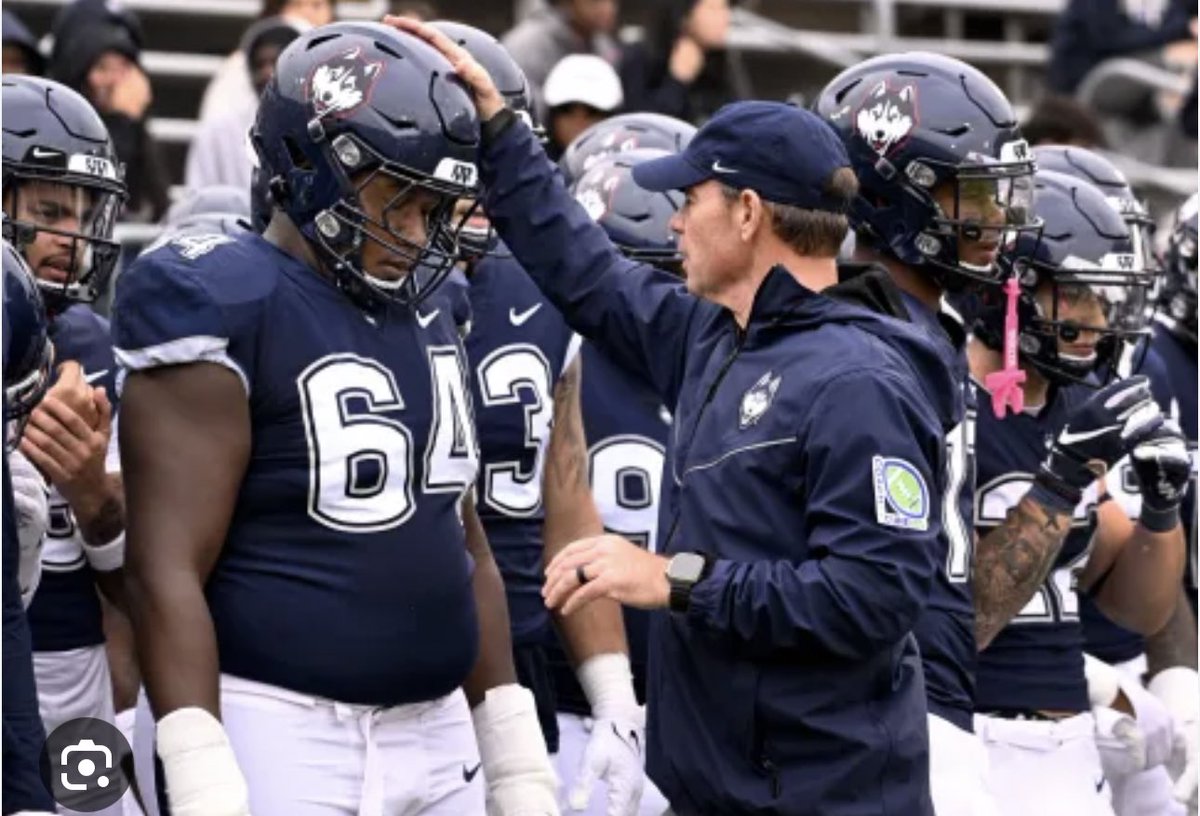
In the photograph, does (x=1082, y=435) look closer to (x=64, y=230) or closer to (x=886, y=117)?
(x=886, y=117)

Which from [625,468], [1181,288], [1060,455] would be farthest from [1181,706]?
[625,468]

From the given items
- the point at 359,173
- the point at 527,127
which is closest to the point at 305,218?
the point at 359,173

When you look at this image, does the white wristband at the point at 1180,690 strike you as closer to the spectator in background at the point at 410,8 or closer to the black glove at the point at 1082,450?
the black glove at the point at 1082,450

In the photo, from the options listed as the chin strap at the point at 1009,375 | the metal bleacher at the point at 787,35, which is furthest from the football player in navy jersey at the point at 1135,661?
the metal bleacher at the point at 787,35

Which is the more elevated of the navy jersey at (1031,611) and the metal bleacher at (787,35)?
the navy jersey at (1031,611)

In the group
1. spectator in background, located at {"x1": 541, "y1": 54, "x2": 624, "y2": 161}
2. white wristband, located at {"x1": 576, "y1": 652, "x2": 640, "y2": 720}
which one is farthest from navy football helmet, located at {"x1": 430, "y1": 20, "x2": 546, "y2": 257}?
spectator in background, located at {"x1": 541, "y1": 54, "x2": 624, "y2": 161}

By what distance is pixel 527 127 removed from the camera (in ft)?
15.5

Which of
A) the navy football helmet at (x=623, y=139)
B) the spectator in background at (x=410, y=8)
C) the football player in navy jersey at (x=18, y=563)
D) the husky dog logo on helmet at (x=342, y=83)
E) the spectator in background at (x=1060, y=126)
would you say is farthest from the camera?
the spectator in background at (x=1060, y=126)

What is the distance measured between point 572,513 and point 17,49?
12.1 ft

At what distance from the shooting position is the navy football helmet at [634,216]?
5953 millimetres

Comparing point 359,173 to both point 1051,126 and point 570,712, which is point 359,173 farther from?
point 1051,126

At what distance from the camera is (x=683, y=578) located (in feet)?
13.6

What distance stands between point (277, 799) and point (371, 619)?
314 mm

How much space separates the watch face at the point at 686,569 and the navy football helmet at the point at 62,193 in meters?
1.34
